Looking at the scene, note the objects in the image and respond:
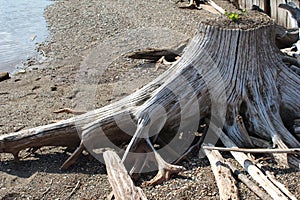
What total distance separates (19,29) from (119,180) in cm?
1061

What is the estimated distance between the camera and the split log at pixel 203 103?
4773 millimetres

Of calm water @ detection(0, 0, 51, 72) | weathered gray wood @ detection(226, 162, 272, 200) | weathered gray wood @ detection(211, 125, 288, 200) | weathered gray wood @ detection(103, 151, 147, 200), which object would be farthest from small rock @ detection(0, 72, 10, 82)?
weathered gray wood @ detection(226, 162, 272, 200)

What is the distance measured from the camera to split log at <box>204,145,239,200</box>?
3904mm

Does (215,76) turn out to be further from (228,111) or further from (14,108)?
(14,108)

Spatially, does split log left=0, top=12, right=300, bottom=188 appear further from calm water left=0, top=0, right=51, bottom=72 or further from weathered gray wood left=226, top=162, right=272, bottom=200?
calm water left=0, top=0, right=51, bottom=72

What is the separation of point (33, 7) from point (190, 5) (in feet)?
22.7

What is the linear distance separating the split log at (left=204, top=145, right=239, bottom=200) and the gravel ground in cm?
9

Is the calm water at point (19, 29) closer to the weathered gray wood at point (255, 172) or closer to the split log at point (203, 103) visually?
the split log at point (203, 103)

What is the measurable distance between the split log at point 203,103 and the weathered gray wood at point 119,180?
0.32 meters

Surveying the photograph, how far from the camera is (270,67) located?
4.98 meters

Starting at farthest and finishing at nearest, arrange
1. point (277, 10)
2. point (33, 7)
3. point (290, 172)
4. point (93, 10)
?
1. point (33, 7)
2. point (93, 10)
3. point (277, 10)
4. point (290, 172)

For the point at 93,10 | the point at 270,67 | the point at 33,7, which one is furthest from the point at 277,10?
the point at 33,7

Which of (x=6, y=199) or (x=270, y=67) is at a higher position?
(x=270, y=67)

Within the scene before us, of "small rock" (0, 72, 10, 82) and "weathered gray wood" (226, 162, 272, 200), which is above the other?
"weathered gray wood" (226, 162, 272, 200)
